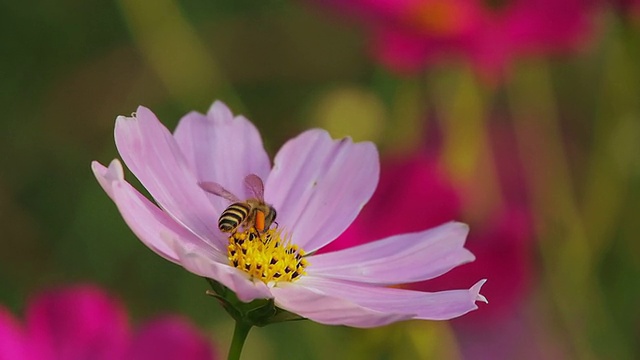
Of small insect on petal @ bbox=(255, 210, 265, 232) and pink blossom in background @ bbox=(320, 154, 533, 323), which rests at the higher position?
small insect on petal @ bbox=(255, 210, 265, 232)

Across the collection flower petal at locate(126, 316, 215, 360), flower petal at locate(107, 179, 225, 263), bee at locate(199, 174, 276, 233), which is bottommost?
flower petal at locate(126, 316, 215, 360)

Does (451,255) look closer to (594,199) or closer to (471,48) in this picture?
(471,48)

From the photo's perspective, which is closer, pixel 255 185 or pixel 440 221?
pixel 255 185

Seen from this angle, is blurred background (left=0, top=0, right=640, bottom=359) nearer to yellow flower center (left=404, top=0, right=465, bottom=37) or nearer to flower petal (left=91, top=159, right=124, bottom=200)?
yellow flower center (left=404, top=0, right=465, bottom=37)

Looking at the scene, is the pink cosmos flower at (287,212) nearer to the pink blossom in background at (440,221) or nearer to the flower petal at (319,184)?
the flower petal at (319,184)

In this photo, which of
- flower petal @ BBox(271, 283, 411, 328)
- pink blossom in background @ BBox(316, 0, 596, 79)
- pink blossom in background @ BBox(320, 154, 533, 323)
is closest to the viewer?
flower petal @ BBox(271, 283, 411, 328)

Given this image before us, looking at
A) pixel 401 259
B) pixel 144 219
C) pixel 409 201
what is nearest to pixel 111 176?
pixel 144 219

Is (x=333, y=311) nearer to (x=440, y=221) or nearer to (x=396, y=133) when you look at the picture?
(x=440, y=221)

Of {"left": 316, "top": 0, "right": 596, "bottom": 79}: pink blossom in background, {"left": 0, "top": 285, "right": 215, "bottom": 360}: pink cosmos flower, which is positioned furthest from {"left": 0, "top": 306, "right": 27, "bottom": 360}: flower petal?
{"left": 316, "top": 0, "right": 596, "bottom": 79}: pink blossom in background
